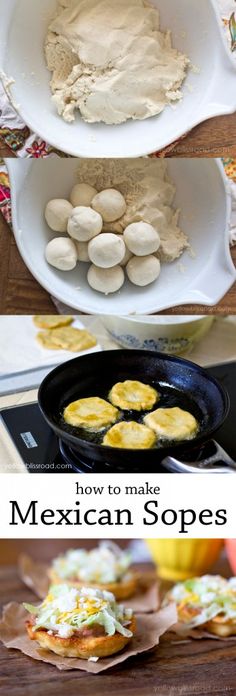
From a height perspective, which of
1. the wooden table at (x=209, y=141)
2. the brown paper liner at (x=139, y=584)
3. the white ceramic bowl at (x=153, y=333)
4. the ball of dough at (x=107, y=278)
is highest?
the wooden table at (x=209, y=141)

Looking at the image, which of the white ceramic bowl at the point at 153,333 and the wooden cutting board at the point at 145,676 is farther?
the white ceramic bowl at the point at 153,333

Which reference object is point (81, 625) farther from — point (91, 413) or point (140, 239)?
point (140, 239)

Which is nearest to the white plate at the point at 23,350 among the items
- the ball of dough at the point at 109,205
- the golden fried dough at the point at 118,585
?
the ball of dough at the point at 109,205

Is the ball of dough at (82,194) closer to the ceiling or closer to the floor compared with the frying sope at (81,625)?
closer to the ceiling

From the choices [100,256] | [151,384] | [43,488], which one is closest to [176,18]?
[100,256]

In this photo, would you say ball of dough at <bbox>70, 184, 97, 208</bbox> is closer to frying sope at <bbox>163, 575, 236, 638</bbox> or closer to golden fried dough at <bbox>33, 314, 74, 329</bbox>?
golden fried dough at <bbox>33, 314, 74, 329</bbox>

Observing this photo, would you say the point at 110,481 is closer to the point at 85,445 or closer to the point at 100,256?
the point at 85,445

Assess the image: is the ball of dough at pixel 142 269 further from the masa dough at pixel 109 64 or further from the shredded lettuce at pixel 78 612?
the shredded lettuce at pixel 78 612
